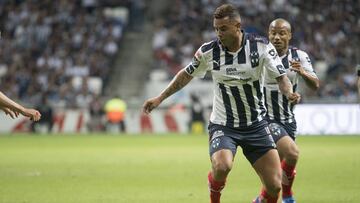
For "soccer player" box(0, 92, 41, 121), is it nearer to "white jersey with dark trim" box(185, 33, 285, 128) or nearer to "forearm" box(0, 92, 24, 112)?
"forearm" box(0, 92, 24, 112)

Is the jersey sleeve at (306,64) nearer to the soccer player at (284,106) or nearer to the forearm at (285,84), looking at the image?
the soccer player at (284,106)

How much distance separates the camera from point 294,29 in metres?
32.6

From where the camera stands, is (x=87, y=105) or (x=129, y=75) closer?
(x=87, y=105)

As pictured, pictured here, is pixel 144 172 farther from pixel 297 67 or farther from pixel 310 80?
pixel 297 67

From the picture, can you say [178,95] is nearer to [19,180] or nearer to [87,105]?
[87,105]

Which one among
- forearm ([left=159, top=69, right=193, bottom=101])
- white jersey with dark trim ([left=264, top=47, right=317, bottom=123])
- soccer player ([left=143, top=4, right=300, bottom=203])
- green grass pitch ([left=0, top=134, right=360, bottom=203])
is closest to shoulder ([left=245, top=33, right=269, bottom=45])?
soccer player ([left=143, top=4, right=300, bottom=203])

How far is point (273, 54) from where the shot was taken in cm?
848

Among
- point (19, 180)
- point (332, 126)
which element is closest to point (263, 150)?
point (19, 180)

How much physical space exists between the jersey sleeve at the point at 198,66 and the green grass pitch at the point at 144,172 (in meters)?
2.54

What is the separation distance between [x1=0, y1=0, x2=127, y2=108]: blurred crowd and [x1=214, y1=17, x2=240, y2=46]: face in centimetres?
2198

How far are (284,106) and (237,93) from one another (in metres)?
1.92

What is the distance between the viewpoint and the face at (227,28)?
810cm

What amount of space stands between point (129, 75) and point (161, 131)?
4.94 metres

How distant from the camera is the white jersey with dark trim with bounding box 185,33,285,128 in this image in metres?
8.38
